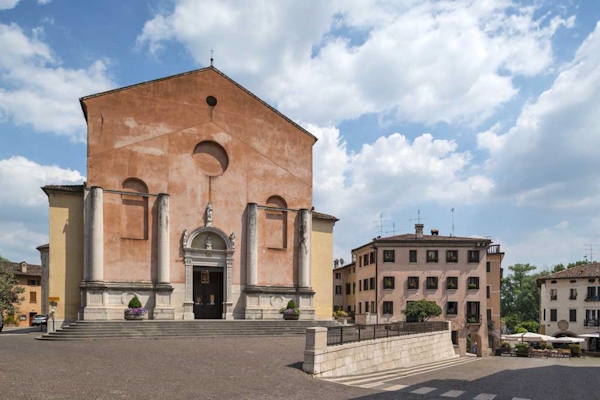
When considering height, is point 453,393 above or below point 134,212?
below

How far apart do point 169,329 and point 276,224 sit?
11.1 m

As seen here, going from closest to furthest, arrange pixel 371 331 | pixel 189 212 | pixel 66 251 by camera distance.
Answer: pixel 371 331 < pixel 66 251 < pixel 189 212

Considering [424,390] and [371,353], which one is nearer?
[424,390]

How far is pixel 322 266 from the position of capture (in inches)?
1505

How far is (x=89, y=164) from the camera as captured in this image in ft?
101

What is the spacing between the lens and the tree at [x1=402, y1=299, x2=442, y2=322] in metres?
51.0

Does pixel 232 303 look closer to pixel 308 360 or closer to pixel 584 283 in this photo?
pixel 308 360

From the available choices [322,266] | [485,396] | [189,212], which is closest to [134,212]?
[189,212]

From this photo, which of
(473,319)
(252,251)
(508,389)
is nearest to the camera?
(508,389)

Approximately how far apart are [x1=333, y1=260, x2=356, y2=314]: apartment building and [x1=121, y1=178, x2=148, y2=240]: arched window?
1541 inches

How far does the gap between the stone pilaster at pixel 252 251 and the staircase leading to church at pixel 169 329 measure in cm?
398

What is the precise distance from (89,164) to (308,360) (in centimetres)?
1988

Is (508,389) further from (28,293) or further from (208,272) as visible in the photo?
(28,293)

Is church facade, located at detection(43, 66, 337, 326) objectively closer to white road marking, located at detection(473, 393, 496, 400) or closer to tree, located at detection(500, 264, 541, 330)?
white road marking, located at detection(473, 393, 496, 400)
